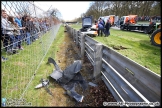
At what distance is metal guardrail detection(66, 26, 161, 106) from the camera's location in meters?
1.79

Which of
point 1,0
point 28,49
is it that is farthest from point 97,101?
point 28,49

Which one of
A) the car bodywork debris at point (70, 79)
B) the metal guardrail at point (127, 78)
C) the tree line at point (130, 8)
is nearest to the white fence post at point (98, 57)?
the metal guardrail at point (127, 78)

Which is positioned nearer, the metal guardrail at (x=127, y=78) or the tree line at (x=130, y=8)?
the metal guardrail at (x=127, y=78)

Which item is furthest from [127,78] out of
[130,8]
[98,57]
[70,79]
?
[130,8]

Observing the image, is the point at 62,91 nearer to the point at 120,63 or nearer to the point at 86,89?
the point at 86,89

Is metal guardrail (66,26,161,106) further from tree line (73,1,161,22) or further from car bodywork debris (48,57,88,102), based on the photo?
tree line (73,1,161,22)

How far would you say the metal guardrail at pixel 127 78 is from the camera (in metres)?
1.79

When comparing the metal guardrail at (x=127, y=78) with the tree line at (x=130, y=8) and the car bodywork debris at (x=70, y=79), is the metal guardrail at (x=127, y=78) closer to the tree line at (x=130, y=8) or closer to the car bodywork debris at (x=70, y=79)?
the car bodywork debris at (x=70, y=79)

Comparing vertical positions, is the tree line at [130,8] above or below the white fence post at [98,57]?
above

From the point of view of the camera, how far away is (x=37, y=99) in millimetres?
3027

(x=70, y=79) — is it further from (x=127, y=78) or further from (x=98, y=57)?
(x=127, y=78)

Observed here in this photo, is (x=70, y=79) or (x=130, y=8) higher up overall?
(x=130, y=8)

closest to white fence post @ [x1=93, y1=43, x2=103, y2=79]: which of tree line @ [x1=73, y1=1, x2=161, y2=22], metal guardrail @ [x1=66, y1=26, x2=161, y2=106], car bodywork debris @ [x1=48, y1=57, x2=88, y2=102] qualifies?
metal guardrail @ [x1=66, y1=26, x2=161, y2=106]

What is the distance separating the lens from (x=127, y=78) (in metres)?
2.44
